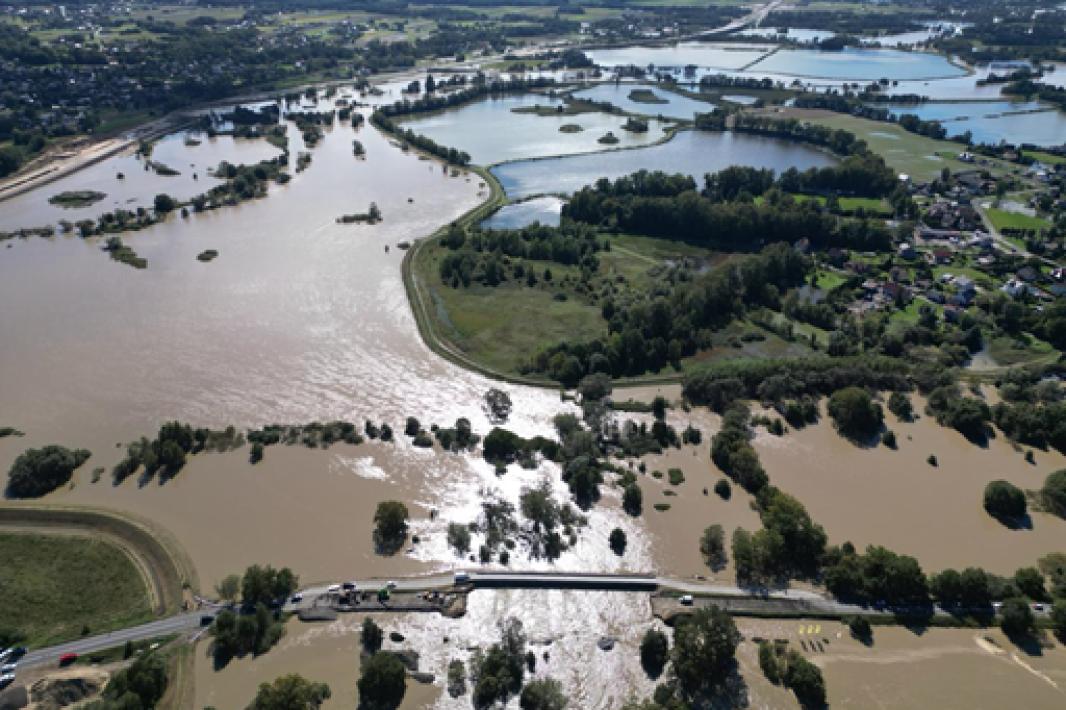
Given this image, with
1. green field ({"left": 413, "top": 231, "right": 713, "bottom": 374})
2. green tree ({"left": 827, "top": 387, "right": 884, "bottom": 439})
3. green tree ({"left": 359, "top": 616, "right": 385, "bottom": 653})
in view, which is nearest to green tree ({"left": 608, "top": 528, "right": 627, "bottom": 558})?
green tree ({"left": 359, "top": 616, "right": 385, "bottom": 653})

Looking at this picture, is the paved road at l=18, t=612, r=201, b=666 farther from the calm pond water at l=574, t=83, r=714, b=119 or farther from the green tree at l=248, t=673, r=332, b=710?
the calm pond water at l=574, t=83, r=714, b=119

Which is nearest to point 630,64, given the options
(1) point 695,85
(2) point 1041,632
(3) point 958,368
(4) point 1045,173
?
(1) point 695,85

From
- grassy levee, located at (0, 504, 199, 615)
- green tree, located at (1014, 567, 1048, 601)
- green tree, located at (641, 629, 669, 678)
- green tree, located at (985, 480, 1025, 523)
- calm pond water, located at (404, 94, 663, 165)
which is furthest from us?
calm pond water, located at (404, 94, 663, 165)

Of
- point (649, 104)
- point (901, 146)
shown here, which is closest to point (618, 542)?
point (901, 146)

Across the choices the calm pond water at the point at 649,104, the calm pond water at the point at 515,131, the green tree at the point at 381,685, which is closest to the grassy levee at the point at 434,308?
the calm pond water at the point at 515,131

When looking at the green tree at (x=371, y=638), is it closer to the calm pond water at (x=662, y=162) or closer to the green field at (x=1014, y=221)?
the calm pond water at (x=662, y=162)

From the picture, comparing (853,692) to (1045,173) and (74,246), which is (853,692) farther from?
(1045,173)
